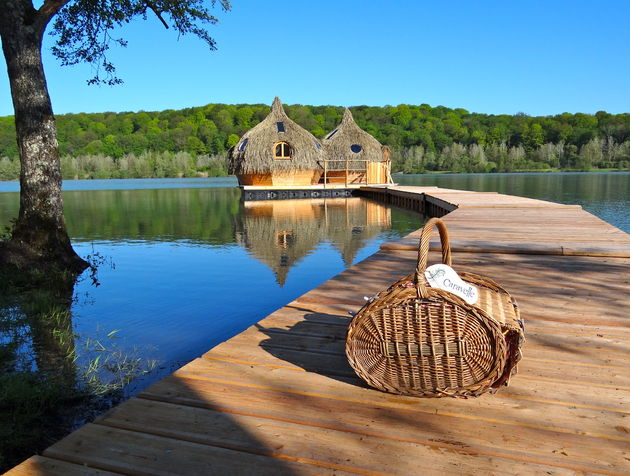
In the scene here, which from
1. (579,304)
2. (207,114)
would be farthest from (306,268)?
(207,114)

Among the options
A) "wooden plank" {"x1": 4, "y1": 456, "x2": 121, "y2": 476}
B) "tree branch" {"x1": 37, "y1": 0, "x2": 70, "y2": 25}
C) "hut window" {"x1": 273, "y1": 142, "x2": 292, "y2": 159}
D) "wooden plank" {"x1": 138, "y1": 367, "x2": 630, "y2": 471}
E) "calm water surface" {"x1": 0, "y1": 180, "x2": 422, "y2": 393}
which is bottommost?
"calm water surface" {"x1": 0, "y1": 180, "x2": 422, "y2": 393}

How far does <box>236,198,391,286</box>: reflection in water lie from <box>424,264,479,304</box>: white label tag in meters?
5.57

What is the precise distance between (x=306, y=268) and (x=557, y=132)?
94.3 meters

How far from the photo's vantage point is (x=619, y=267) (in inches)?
194

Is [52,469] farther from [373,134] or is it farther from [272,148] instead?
[373,134]

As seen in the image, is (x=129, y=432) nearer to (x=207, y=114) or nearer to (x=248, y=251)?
(x=248, y=251)

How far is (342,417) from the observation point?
205 cm

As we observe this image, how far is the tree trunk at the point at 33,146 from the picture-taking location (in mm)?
7379

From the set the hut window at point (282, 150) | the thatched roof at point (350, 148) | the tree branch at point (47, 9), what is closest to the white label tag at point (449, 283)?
the tree branch at point (47, 9)

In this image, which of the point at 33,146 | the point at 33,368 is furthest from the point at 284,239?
the point at 33,368

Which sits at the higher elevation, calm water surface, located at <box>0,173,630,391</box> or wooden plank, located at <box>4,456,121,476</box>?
wooden plank, located at <box>4,456,121,476</box>

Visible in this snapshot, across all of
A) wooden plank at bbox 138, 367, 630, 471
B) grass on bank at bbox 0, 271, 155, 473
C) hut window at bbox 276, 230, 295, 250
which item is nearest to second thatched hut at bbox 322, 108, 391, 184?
hut window at bbox 276, 230, 295, 250

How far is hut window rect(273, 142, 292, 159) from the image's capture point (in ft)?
97.9

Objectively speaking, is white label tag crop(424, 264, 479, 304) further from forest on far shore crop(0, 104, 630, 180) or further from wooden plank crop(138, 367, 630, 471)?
forest on far shore crop(0, 104, 630, 180)
